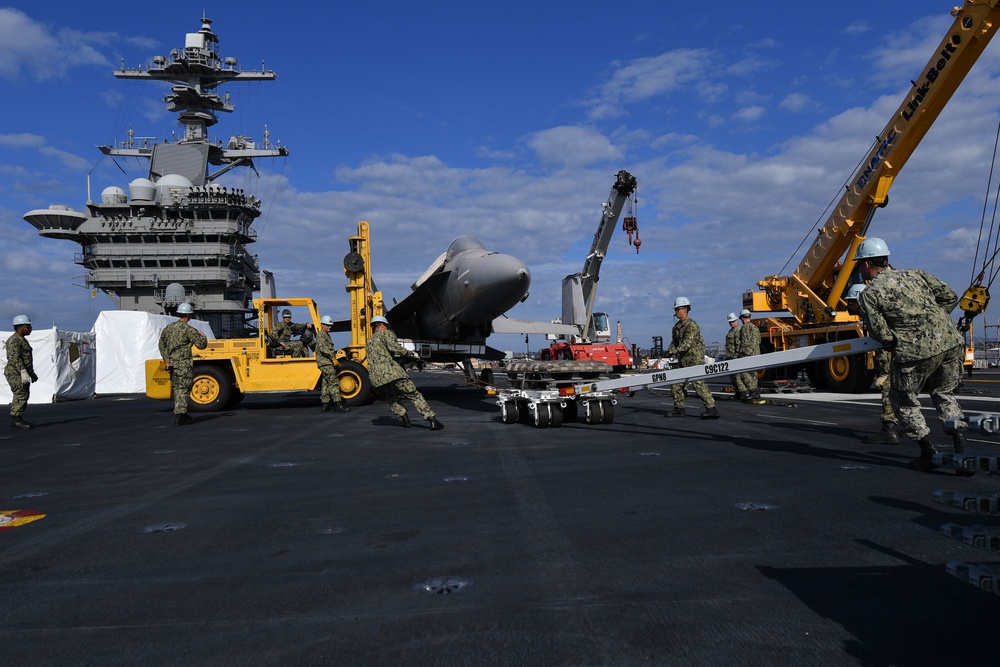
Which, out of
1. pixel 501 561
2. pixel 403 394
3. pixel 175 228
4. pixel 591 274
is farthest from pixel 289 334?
pixel 175 228

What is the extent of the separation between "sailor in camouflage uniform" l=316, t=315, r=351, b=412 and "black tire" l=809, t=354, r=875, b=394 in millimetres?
10997

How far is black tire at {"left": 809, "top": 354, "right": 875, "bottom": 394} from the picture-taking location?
13.6 m

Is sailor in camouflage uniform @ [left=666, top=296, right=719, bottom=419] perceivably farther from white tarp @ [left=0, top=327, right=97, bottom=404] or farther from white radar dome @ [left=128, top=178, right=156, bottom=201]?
white radar dome @ [left=128, top=178, right=156, bottom=201]

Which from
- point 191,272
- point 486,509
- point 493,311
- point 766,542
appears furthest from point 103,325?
point 766,542

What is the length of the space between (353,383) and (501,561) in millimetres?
10668

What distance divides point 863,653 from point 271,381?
12318mm

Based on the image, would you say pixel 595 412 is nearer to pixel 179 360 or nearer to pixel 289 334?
pixel 179 360

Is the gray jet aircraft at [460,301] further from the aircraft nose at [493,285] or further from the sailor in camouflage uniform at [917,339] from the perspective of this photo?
the sailor in camouflage uniform at [917,339]

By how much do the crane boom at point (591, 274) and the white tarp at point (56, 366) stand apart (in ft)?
60.8

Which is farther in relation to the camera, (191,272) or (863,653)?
(191,272)

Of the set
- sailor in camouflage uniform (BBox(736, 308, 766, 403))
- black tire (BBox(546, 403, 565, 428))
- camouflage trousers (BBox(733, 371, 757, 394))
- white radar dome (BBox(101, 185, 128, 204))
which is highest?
white radar dome (BBox(101, 185, 128, 204))

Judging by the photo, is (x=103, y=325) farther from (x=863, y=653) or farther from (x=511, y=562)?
(x=863, y=653)

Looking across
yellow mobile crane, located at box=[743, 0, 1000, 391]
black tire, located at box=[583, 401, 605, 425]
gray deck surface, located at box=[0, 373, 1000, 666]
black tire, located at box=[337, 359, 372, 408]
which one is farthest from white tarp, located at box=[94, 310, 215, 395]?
yellow mobile crane, located at box=[743, 0, 1000, 391]

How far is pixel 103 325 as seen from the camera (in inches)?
896
